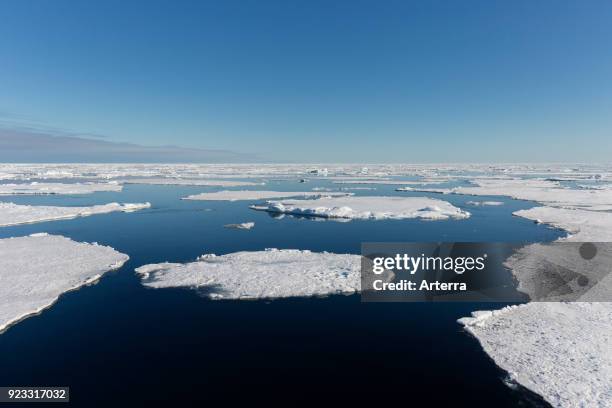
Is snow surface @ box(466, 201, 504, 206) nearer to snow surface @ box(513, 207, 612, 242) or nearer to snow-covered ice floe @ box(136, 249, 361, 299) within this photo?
snow surface @ box(513, 207, 612, 242)

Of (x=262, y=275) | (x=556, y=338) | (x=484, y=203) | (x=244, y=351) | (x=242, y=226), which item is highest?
(x=484, y=203)

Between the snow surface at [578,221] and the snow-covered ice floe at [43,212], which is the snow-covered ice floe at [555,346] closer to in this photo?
the snow surface at [578,221]

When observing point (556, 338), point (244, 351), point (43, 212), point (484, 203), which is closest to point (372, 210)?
point (484, 203)

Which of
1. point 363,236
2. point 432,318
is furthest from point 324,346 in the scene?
point 363,236

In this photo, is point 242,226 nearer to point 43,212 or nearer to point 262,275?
point 262,275

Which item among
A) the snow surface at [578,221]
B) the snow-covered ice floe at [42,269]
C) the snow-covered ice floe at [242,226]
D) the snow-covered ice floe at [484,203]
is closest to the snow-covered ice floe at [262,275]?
the snow-covered ice floe at [42,269]

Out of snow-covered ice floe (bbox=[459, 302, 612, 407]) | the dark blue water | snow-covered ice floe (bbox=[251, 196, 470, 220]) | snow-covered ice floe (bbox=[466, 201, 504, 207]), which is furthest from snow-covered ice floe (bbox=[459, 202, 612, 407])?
snow-covered ice floe (bbox=[466, 201, 504, 207])

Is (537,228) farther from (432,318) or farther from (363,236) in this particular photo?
(432,318)
